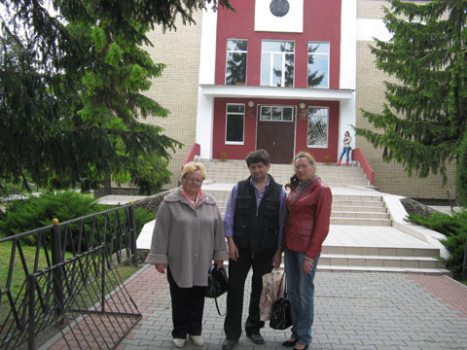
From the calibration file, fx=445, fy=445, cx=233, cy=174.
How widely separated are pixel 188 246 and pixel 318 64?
1828cm

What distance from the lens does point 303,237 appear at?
405cm

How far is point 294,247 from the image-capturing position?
4102 mm

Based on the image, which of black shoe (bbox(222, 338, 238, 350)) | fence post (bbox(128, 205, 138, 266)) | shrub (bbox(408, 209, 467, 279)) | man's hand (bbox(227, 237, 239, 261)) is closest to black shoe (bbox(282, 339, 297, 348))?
black shoe (bbox(222, 338, 238, 350))

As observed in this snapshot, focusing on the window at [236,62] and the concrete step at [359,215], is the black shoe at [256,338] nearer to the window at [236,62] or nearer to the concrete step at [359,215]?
the concrete step at [359,215]

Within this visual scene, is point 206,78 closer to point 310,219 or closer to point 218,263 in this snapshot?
point 218,263

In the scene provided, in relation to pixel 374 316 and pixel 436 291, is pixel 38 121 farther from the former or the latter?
pixel 436 291

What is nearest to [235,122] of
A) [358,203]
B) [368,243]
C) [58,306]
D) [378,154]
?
[378,154]

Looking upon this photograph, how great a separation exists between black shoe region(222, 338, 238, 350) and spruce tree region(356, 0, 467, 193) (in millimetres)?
11993

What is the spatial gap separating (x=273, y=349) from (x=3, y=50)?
3791 mm

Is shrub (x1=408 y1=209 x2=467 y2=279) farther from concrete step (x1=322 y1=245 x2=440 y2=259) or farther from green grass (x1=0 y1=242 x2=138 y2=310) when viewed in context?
green grass (x1=0 y1=242 x2=138 y2=310)

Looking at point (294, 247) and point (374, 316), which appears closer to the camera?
point (294, 247)

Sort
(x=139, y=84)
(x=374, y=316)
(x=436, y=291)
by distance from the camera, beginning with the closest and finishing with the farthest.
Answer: (x=374, y=316)
(x=436, y=291)
(x=139, y=84)

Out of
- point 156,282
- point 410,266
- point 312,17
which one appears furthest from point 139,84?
point 312,17

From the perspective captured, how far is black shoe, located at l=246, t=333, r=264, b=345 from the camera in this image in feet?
14.1
